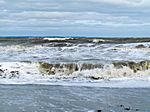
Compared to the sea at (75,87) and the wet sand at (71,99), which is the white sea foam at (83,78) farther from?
the wet sand at (71,99)

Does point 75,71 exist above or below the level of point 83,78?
above

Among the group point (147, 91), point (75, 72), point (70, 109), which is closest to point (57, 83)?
point (75, 72)

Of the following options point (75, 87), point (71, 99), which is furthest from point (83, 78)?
point (71, 99)

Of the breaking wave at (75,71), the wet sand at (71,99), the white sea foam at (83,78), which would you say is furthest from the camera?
the breaking wave at (75,71)

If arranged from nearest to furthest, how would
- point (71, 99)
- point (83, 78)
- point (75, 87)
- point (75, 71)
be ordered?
point (71, 99)
point (75, 87)
point (83, 78)
point (75, 71)

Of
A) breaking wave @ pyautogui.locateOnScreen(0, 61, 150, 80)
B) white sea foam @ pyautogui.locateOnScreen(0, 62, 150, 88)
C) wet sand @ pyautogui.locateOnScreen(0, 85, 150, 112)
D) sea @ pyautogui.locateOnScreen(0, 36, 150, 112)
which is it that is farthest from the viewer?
breaking wave @ pyautogui.locateOnScreen(0, 61, 150, 80)

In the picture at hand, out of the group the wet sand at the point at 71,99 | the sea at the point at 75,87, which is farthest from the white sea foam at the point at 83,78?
the wet sand at the point at 71,99

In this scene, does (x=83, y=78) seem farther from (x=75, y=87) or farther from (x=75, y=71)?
(x=75, y=87)

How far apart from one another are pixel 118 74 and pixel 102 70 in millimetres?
1208

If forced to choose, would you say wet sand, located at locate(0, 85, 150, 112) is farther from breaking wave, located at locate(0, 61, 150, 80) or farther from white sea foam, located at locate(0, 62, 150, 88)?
breaking wave, located at locate(0, 61, 150, 80)

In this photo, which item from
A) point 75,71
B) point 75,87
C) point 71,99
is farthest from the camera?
point 75,71

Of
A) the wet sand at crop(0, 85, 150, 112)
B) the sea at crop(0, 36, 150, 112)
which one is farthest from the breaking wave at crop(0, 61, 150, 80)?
the wet sand at crop(0, 85, 150, 112)

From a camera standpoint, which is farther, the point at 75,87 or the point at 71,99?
the point at 75,87

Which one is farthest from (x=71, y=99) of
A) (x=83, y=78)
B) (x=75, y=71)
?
(x=75, y=71)
